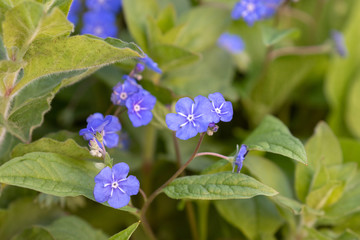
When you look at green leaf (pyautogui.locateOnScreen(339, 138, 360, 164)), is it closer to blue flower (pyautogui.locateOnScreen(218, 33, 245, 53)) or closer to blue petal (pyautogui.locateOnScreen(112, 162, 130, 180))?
blue flower (pyautogui.locateOnScreen(218, 33, 245, 53))

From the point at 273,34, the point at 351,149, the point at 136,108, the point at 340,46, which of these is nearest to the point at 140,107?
the point at 136,108

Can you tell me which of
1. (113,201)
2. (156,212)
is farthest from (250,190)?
(156,212)

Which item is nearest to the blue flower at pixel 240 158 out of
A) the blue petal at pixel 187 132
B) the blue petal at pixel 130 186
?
the blue petal at pixel 187 132

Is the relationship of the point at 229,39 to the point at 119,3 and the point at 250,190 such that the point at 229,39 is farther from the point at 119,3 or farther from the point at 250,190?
the point at 250,190

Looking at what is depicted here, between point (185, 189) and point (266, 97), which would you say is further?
point (266, 97)

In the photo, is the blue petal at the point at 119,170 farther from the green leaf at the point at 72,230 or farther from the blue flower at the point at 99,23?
the blue flower at the point at 99,23
